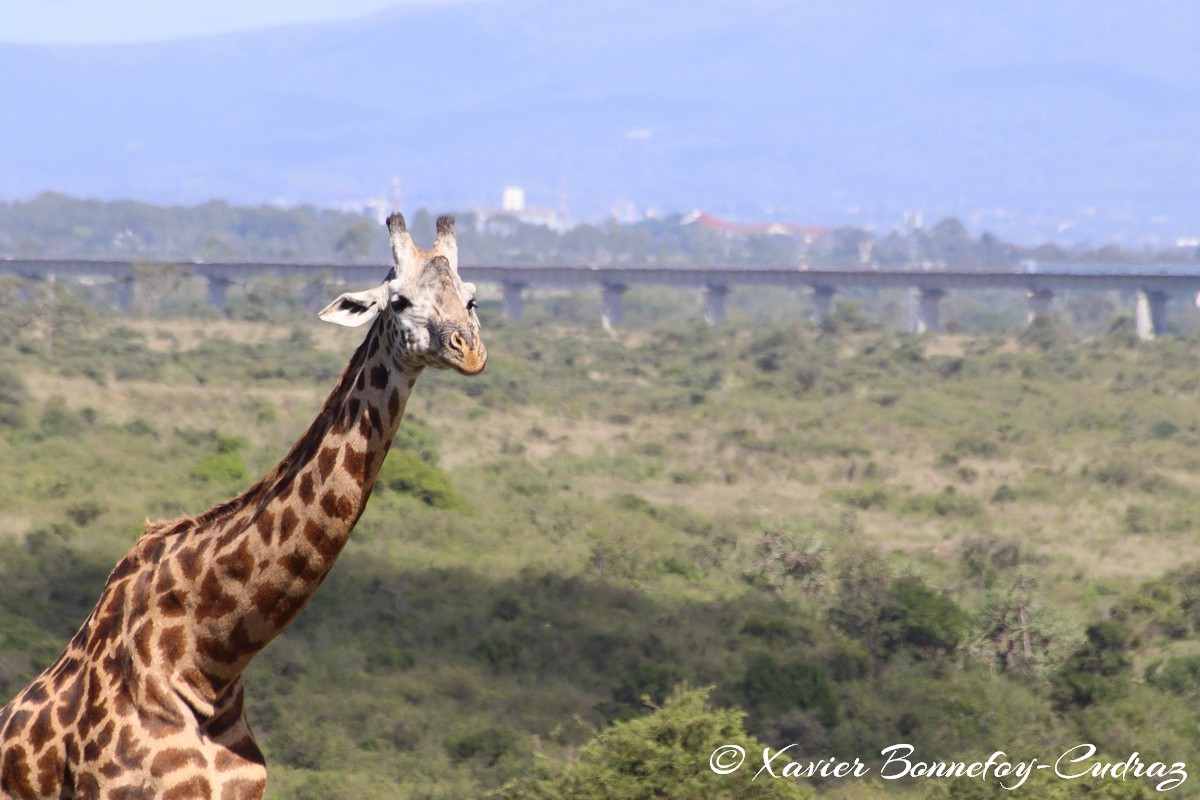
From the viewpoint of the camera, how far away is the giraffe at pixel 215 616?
6.36 metres

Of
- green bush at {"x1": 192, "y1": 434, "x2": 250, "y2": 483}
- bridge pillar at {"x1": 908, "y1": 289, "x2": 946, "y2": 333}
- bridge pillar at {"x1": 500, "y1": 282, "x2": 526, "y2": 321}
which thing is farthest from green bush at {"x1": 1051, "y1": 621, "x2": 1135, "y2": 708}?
bridge pillar at {"x1": 500, "y1": 282, "x2": 526, "y2": 321}

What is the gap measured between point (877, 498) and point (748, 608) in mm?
14240

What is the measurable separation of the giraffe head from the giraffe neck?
10.8 inches

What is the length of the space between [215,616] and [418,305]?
1622mm

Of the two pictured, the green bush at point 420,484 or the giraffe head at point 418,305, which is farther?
the green bush at point 420,484

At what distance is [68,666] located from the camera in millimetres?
6992

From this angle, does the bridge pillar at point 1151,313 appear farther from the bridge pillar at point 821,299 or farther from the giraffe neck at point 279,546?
the giraffe neck at point 279,546

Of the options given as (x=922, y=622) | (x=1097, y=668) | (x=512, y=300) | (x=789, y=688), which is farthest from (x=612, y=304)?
(x=789, y=688)

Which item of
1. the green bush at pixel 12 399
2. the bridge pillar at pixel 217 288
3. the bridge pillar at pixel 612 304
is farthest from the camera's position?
the bridge pillar at pixel 217 288

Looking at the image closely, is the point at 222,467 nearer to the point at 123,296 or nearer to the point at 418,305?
the point at 418,305

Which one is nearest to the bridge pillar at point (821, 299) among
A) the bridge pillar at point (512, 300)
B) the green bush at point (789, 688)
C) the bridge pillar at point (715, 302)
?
the bridge pillar at point (715, 302)

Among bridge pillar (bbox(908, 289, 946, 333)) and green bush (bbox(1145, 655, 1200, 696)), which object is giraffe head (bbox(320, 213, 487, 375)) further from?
bridge pillar (bbox(908, 289, 946, 333))

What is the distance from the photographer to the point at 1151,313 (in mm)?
98375

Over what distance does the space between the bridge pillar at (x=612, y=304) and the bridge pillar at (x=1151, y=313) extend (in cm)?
3476
